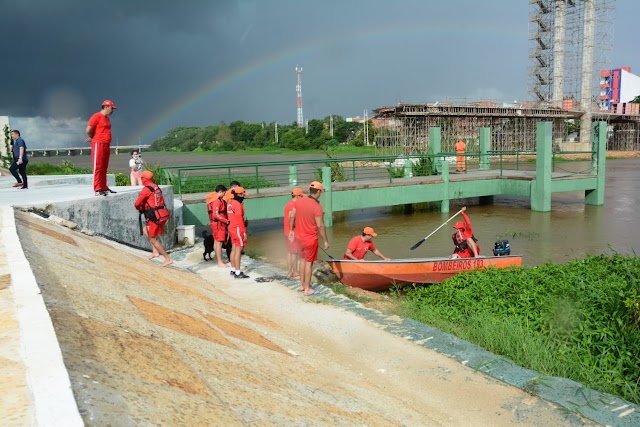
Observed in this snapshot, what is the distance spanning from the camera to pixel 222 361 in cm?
370

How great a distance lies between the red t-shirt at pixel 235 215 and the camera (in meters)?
8.71

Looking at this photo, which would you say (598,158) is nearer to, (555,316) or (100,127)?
(555,316)

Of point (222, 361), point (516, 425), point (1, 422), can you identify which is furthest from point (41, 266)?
point (516, 425)

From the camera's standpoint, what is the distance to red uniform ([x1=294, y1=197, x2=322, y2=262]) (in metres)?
7.77

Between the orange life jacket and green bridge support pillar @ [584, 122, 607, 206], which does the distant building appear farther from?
the orange life jacket

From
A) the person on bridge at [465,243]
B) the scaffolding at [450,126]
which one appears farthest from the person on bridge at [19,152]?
the scaffolding at [450,126]

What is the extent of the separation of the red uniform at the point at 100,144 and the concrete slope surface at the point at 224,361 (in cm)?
222

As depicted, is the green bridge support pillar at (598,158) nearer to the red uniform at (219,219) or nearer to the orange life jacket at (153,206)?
the red uniform at (219,219)

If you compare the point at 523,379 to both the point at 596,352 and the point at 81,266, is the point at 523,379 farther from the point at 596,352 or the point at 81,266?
the point at 81,266

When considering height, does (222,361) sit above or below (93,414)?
below

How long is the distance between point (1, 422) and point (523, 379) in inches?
165

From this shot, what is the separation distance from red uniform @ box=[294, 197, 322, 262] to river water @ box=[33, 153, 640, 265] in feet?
16.5

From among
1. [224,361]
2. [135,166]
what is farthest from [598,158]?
[224,361]

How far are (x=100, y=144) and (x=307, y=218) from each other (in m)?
3.94
